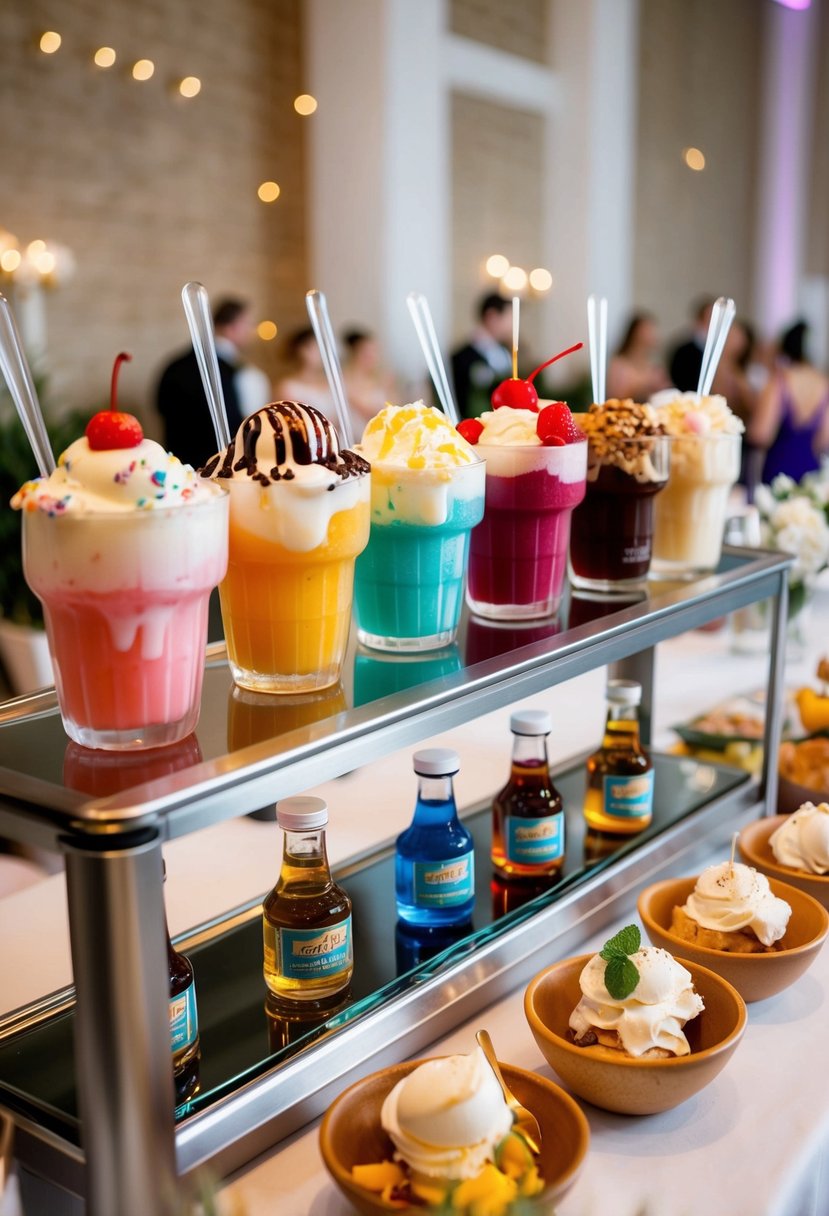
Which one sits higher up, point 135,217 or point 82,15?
point 82,15

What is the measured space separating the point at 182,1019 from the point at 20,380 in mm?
487

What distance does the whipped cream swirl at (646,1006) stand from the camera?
961 mm

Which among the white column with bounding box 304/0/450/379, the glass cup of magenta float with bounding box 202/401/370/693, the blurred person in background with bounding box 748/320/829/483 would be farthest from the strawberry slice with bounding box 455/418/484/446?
the white column with bounding box 304/0/450/379

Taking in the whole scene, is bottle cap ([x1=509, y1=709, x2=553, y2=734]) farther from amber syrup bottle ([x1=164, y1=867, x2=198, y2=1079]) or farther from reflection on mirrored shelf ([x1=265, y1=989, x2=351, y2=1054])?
amber syrup bottle ([x1=164, y1=867, x2=198, y2=1079])

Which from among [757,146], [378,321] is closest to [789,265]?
[757,146]

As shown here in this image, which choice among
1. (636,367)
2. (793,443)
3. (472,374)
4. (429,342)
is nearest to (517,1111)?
(429,342)

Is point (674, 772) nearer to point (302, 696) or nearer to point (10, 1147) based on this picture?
point (302, 696)

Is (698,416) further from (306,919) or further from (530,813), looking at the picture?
(306,919)

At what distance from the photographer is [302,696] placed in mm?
966

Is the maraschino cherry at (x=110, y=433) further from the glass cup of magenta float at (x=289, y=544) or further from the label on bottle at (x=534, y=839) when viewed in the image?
the label on bottle at (x=534, y=839)

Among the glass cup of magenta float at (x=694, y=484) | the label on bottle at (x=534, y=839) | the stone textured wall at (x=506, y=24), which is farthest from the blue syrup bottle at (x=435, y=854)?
the stone textured wall at (x=506, y=24)

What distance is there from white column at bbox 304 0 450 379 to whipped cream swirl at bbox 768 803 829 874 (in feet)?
18.2

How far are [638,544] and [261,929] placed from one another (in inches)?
22.3

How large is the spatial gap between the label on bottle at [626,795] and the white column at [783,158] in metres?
10.1
